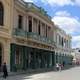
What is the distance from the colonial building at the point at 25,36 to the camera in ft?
137

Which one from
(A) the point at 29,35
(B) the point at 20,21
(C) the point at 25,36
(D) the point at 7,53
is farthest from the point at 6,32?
(A) the point at 29,35

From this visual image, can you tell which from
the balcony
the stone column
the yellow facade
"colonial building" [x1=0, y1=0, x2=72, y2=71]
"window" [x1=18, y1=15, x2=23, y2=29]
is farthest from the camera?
"window" [x1=18, y1=15, x2=23, y2=29]

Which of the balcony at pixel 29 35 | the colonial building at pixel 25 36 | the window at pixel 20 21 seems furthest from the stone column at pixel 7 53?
the window at pixel 20 21

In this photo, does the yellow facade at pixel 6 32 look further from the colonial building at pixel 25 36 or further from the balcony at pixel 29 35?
the balcony at pixel 29 35

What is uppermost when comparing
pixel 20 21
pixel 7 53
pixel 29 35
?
pixel 20 21

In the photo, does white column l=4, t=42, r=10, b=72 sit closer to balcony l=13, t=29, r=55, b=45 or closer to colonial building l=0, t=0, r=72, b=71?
colonial building l=0, t=0, r=72, b=71

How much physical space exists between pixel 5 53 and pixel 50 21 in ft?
81.4

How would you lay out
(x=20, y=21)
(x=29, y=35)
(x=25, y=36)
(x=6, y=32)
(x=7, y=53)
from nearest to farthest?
(x=6, y=32)
(x=7, y=53)
(x=25, y=36)
(x=20, y=21)
(x=29, y=35)

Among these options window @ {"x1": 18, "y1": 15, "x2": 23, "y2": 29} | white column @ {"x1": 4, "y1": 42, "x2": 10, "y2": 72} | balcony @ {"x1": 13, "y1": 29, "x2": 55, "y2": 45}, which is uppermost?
window @ {"x1": 18, "y1": 15, "x2": 23, "y2": 29}

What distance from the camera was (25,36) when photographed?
48156 millimetres

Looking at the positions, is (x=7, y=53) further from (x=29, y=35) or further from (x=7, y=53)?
(x=29, y=35)

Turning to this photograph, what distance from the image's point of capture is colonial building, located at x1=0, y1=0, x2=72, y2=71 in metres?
41.8

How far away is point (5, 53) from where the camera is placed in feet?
136

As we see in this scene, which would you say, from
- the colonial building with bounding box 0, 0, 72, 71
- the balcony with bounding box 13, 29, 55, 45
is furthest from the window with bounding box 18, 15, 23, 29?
the balcony with bounding box 13, 29, 55, 45
